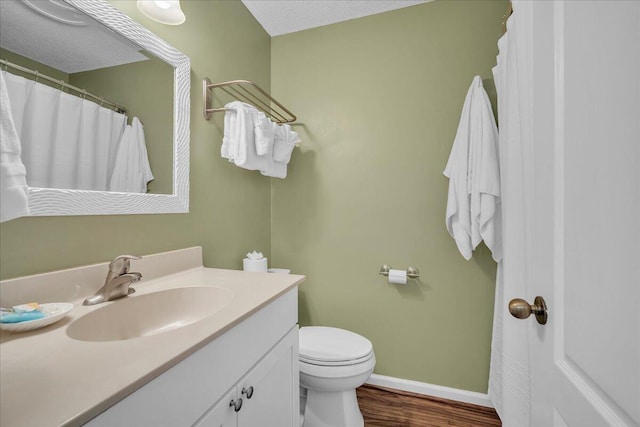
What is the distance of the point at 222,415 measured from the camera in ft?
2.31

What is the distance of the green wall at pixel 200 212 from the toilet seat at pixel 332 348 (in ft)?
1.98

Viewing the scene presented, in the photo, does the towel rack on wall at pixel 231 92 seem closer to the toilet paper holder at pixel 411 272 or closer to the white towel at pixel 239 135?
the white towel at pixel 239 135

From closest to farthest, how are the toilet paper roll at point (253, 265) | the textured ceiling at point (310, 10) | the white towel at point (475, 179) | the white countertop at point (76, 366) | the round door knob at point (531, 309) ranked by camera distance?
the white countertop at point (76, 366)
the round door knob at point (531, 309)
the white towel at point (475, 179)
the toilet paper roll at point (253, 265)
the textured ceiling at point (310, 10)

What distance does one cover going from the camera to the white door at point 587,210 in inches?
16.3

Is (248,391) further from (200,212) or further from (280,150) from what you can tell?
(280,150)

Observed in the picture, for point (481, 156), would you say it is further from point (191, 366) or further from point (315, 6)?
point (191, 366)

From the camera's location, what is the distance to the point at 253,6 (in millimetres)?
1765

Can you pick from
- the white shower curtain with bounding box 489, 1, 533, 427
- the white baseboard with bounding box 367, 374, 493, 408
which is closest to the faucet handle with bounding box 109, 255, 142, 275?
the white shower curtain with bounding box 489, 1, 533, 427

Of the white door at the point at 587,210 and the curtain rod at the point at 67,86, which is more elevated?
the curtain rod at the point at 67,86

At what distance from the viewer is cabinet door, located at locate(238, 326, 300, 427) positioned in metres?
0.82

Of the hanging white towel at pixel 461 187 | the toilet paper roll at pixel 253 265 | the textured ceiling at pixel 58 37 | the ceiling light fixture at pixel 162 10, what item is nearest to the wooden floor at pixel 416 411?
the hanging white towel at pixel 461 187

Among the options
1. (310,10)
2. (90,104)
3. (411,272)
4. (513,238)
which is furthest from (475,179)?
(90,104)

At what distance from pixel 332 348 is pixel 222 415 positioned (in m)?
0.85

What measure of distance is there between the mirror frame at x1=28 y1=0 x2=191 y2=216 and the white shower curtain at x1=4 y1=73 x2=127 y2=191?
0.04 m
